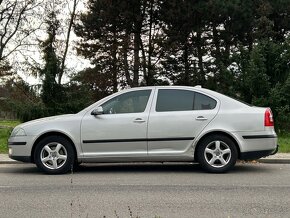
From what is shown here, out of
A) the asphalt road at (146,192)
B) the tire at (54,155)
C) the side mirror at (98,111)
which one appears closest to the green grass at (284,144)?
the asphalt road at (146,192)

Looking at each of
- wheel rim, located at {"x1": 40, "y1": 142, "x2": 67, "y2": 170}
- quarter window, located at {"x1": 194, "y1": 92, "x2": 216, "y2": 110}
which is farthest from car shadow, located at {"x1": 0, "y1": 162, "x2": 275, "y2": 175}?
quarter window, located at {"x1": 194, "y1": 92, "x2": 216, "y2": 110}

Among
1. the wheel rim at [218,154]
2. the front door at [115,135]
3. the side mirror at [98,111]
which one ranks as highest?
the side mirror at [98,111]

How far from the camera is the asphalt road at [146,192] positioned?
5.98m

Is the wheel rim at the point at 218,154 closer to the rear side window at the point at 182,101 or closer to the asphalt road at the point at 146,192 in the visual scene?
the asphalt road at the point at 146,192

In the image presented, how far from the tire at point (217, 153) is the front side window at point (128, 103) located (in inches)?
52.2

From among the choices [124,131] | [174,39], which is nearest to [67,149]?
[124,131]

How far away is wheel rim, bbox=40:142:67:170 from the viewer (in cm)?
897

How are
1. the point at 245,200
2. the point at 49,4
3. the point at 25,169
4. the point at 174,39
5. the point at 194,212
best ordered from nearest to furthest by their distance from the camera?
the point at 194,212 → the point at 245,200 → the point at 25,169 → the point at 49,4 → the point at 174,39

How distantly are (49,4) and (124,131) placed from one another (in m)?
18.9

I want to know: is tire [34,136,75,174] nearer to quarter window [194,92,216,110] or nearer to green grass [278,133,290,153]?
quarter window [194,92,216,110]

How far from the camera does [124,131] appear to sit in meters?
8.90

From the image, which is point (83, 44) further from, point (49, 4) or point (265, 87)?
point (265, 87)

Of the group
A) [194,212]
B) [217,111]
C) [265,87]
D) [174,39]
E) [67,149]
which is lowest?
[194,212]

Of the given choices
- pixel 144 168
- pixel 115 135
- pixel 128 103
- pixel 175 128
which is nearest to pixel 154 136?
pixel 175 128
